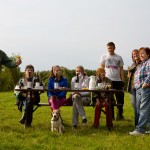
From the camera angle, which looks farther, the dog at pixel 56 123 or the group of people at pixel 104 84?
the dog at pixel 56 123

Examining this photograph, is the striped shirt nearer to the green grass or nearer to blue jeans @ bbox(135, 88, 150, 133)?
blue jeans @ bbox(135, 88, 150, 133)

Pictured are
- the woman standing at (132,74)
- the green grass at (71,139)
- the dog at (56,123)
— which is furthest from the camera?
the woman standing at (132,74)

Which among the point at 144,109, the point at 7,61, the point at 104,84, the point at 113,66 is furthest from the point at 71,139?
the point at 113,66

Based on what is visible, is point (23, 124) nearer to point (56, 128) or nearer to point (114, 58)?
point (56, 128)

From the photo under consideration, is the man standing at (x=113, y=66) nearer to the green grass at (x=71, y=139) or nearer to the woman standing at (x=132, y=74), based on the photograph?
the woman standing at (x=132, y=74)

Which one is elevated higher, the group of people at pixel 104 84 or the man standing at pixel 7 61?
the man standing at pixel 7 61

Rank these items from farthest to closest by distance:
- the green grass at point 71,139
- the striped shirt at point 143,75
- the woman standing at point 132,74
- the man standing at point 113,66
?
the man standing at point 113,66, the woman standing at point 132,74, the striped shirt at point 143,75, the green grass at point 71,139

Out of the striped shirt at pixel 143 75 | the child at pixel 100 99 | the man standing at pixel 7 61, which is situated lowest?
the child at pixel 100 99

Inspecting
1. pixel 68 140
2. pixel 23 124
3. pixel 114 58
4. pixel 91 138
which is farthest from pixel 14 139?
pixel 114 58

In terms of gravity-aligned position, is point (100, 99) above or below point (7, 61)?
below

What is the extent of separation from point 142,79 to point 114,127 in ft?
4.84

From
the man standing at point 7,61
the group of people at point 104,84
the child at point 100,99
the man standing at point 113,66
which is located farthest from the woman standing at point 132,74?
the man standing at point 7,61

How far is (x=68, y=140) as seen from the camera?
18.4ft

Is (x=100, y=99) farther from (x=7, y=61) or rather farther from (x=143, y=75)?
(x=7, y=61)
